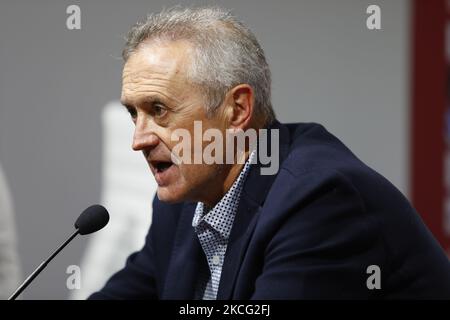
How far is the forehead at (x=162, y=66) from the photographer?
1.32 m

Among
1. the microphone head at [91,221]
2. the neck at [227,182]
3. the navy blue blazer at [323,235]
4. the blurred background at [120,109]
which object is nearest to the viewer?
the navy blue blazer at [323,235]

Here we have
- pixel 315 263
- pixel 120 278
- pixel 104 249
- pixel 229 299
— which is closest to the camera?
pixel 315 263

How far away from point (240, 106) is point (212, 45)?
0.12 m

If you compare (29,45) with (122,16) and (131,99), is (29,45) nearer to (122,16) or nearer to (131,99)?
(122,16)

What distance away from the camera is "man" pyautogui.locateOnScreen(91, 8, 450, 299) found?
1.18m

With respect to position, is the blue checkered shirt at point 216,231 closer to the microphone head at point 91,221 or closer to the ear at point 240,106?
the ear at point 240,106

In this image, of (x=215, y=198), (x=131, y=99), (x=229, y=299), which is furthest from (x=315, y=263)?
(x=131, y=99)

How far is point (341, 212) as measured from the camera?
1.18 meters

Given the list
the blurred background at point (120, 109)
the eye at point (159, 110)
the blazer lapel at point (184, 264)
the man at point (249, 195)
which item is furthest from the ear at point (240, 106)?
the blurred background at point (120, 109)

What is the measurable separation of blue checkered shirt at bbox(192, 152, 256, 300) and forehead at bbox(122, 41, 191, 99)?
0.65ft

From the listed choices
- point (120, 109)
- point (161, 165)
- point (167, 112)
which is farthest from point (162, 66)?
point (120, 109)

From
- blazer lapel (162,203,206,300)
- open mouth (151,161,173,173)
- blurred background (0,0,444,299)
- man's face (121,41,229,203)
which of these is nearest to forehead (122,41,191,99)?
man's face (121,41,229,203)

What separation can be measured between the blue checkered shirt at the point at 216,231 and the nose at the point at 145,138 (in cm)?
17

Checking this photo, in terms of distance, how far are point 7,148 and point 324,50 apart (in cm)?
135
